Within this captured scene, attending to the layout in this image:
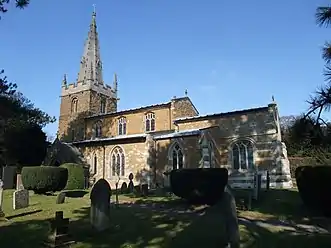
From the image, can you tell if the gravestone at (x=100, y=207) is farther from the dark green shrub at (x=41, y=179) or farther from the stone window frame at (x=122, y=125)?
the stone window frame at (x=122, y=125)

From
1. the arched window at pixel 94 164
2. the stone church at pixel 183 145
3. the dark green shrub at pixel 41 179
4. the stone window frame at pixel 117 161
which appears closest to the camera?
the dark green shrub at pixel 41 179

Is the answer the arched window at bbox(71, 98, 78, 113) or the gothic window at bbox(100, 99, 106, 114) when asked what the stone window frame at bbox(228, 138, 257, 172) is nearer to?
the gothic window at bbox(100, 99, 106, 114)


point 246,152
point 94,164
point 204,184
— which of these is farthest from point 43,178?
point 246,152

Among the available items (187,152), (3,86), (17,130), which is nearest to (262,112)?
(187,152)

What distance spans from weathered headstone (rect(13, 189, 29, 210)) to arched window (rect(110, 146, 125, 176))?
14.1 metres

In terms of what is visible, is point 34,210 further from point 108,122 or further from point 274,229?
point 108,122

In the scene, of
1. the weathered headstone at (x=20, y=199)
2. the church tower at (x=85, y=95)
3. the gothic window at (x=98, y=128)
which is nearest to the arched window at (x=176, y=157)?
the weathered headstone at (x=20, y=199)

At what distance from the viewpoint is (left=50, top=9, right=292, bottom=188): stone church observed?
76.9 ft

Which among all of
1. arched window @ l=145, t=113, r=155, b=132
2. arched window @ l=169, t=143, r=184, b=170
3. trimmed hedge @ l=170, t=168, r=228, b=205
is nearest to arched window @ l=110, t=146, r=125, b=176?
arched window @ l=145, t=113, r=155, b=132

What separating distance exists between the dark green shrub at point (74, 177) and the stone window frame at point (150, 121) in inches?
394

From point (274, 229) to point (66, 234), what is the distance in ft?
Answer: 22.8

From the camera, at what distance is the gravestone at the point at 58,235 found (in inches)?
301

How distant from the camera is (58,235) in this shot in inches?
306

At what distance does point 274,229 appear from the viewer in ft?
33.0
